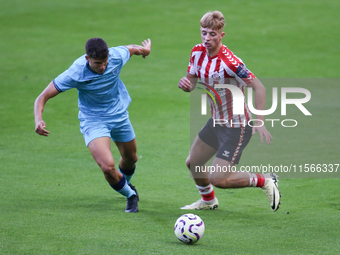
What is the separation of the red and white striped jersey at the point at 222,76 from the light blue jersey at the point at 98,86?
1002mm

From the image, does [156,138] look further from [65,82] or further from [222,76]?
[222,76]

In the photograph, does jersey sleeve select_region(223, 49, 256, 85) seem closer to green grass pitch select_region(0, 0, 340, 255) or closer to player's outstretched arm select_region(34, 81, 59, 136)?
A: green grass pitch select_region(0, 0, 340, 255)

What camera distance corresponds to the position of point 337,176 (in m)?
7.91

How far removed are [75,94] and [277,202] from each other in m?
9.20

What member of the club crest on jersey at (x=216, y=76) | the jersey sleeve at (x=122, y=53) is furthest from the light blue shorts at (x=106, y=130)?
the club crest on jersey at (x=216, y=76)

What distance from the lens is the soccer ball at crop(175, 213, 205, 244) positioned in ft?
16.7

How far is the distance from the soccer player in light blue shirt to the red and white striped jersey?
3.47 feet

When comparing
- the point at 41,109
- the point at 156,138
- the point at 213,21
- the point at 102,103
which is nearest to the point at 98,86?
the point at 102,103

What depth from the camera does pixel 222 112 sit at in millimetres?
6098

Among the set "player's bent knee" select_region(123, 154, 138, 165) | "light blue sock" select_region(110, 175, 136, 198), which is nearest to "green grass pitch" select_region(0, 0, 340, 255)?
"light blue sock" select_region(110, 175, 136, 198)

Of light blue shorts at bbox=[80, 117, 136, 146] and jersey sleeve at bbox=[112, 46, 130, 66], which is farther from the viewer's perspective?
jersey sleeve at bbox=[112, 46, 130, 66]

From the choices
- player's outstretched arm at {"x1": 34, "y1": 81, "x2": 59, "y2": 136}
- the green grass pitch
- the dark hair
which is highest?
the dark hair

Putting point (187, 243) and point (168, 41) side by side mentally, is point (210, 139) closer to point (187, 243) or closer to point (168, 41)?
point (187, 243)

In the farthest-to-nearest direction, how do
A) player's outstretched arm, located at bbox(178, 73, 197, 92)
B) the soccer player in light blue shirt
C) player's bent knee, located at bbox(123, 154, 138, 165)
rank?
player's bent knee, located at bbox(123, 154, 138, 165) → the soccer player in light blue shirt → player's outstretched arm, located at bbox(178, 73, 197, 92)
